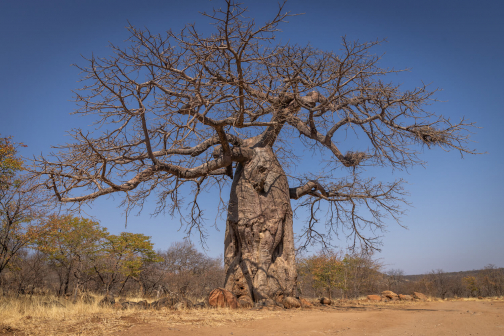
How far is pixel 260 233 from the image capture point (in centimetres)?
647

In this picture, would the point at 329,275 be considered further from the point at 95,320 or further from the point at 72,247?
the point at 95,320

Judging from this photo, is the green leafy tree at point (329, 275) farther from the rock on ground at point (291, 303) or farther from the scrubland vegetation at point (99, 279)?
the rock on ground at point (291, 303)

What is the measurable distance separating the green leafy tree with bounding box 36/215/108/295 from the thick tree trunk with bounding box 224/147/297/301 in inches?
199

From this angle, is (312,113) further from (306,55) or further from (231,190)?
(231,190)

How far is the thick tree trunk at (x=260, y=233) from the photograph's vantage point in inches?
245

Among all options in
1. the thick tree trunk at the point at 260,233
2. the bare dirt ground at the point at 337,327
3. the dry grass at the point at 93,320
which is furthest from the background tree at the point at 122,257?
the bare dirt ground at the point at 337,327

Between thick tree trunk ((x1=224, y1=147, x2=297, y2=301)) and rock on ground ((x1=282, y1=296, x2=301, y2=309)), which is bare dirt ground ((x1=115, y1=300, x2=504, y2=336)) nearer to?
rock on ground ((x1=282, y1=296, x2=301, y2=309))

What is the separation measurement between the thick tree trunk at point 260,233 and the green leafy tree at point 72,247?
199 inches

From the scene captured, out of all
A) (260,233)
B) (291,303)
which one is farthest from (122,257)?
(291,303)

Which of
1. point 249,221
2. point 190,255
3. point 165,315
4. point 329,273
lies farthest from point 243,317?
point 190,255

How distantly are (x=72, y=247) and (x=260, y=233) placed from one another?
7144mm

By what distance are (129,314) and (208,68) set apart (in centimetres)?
359

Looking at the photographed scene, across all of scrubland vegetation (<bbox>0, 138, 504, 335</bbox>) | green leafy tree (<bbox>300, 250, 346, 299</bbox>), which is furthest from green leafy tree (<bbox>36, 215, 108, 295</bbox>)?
green leafy tree (<bbox>300, 250, 346, 299</bbox>)

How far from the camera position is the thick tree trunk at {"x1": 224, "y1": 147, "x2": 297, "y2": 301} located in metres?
6.23
